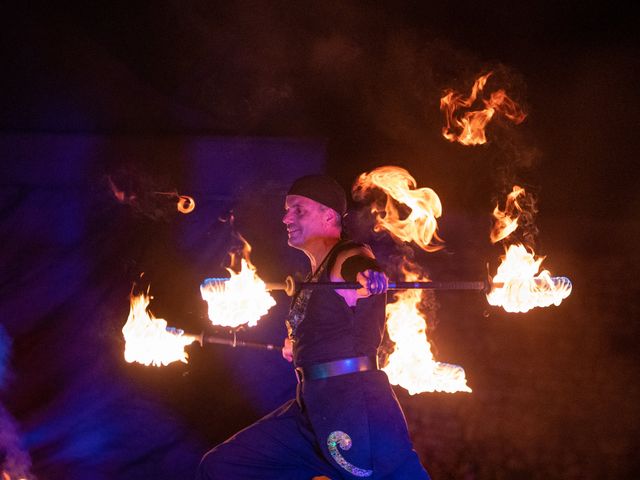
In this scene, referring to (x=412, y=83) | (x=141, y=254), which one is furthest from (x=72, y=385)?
(x=412, y=83)

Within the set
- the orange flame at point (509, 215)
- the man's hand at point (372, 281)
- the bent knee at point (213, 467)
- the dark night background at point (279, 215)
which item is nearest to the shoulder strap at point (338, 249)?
the man's hand at point (372, 281)

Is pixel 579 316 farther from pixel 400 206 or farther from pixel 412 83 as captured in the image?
pixel 412 83

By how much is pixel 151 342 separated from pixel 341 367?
1861 millimetres

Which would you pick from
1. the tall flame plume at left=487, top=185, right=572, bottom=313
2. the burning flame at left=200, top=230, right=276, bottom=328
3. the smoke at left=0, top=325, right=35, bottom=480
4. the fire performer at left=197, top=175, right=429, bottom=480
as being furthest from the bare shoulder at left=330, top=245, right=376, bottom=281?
the smoke at left=0, top=325, right=35, bottom=480

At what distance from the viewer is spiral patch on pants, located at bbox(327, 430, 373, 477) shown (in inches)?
116

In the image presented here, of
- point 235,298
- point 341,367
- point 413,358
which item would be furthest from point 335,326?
point 413,358

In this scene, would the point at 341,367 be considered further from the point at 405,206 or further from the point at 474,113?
the point at 474,113

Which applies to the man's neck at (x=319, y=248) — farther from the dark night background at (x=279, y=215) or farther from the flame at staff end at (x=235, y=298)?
the dark night background at (x=279, y=215)

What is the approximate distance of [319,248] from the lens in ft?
12.0

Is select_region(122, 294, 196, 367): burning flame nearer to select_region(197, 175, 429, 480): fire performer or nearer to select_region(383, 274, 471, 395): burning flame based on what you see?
select_region(197, 175, 429, 480): fire performer

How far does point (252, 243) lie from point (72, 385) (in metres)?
1.96

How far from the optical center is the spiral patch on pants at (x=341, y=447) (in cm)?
296

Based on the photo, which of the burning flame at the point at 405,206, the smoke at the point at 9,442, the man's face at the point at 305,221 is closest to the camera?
the man's face at the point at 305,221

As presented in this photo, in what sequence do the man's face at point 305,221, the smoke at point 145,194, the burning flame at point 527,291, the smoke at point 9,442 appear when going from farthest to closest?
the smoke at point 145,194 → the smoke at point 9,442 → the man's face at point 305,221 → the burning flame at point 527,291
